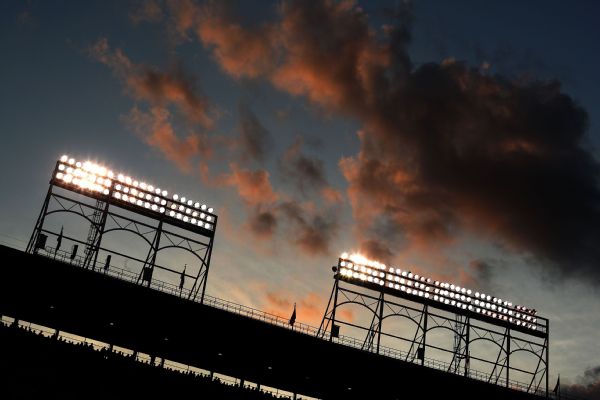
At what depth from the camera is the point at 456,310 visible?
57.8 meters

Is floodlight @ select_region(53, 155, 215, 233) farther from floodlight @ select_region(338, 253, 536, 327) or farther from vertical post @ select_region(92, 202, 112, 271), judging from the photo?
floodlight @ select_region(338, 253, 536, 327)

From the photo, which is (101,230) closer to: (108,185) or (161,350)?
(108,185)

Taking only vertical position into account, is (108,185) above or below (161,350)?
above

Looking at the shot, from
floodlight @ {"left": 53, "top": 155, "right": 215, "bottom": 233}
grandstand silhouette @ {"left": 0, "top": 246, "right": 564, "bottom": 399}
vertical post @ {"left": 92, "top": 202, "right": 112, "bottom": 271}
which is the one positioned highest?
floodlight @ {"left": 53, "top": 155, "right": 215, "bottom": 233}

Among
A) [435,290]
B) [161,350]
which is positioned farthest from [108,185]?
[435,290]

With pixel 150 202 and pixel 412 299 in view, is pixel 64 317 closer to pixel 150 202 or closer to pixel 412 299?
pixel 150 202

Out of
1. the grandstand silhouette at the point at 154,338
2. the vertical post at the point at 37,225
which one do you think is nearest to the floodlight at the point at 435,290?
the grandstand silhouette at the point at 154,338

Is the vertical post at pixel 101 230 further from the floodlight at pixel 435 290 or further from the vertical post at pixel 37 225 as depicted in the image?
the floodlight at pixel 435 290

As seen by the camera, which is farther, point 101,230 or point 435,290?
point 435,290

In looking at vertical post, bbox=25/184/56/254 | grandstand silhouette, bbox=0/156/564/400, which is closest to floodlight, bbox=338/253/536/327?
grandstand silhouette, bbox=0/156/564/400

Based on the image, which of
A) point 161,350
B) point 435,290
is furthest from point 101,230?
point 435,290

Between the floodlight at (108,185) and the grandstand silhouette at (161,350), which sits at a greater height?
the floodlight at (108,185)

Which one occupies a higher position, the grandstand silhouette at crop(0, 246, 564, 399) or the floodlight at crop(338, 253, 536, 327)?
the floodlight at crop(338, 253, 536, 327)

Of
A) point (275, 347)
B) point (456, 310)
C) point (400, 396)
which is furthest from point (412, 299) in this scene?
point (275, 347)
